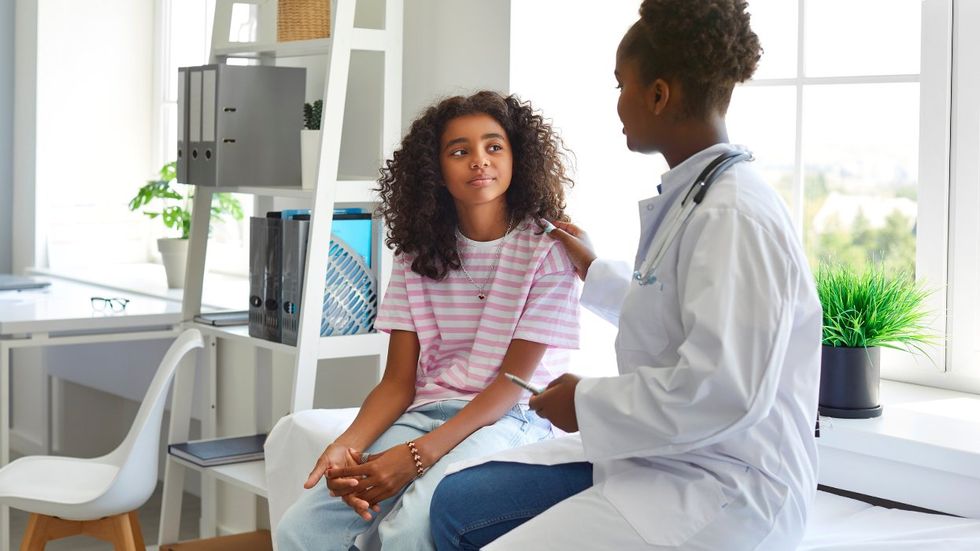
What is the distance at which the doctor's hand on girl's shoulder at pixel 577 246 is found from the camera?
1917 millimetres

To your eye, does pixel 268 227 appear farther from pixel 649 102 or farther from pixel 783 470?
pixel 783 470

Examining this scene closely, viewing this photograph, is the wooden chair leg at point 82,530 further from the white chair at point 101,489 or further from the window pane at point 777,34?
the window pane at point 777,34

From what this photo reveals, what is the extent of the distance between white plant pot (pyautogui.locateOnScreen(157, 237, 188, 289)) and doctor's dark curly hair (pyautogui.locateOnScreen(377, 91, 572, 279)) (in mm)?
1844

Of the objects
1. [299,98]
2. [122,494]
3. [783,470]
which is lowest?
[122,494]

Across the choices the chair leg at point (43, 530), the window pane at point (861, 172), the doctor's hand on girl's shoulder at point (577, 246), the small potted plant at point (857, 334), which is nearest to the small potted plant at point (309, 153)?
the doctor's hand on girl's shoulder at point (577, 246)

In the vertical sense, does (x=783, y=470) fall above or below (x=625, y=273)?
below

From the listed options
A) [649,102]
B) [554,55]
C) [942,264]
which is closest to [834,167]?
[942,264]

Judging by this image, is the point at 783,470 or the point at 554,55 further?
the point at 554,55

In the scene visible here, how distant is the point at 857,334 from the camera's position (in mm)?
1951

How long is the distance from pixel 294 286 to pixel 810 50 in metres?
1.20

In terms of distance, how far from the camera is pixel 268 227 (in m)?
2.57

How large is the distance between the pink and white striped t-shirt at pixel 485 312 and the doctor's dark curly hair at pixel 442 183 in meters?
0.03

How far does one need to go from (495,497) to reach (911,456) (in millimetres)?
736

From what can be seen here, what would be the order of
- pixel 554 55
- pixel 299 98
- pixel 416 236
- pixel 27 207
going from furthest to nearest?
pixel 27 207, pixel 299 98, pixel 554 55, pixel 416 236
